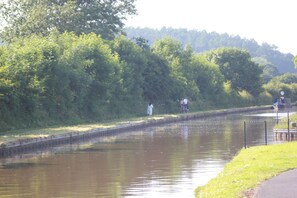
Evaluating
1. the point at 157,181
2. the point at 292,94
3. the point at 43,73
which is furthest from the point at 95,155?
the point at 292,94

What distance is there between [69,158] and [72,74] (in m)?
22.8

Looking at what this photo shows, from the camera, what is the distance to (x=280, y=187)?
19109 millimetres

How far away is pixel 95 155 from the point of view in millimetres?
35562

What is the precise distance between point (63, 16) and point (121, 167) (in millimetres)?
52114

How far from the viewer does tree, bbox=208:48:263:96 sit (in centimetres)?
12369

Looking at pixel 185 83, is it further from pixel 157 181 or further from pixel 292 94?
pixel 157 181

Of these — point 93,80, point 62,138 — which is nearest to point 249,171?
point 62,138

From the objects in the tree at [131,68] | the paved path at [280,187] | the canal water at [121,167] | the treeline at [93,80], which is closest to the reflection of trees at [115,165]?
the canal water at [121,167]

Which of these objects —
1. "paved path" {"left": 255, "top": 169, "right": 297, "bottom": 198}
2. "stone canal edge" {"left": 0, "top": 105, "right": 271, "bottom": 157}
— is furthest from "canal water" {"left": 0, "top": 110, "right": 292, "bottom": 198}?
"paved path" {"left": 255, "top": 169, "right": 297, "bottom": 198}

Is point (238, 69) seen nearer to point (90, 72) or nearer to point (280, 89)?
point (280, 89)

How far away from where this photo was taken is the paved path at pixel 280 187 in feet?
58.6

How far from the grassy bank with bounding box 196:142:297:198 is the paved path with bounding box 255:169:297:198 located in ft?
0.92

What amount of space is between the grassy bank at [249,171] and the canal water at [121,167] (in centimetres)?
94

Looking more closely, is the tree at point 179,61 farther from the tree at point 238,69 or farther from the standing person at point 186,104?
the tree at point 238,69
